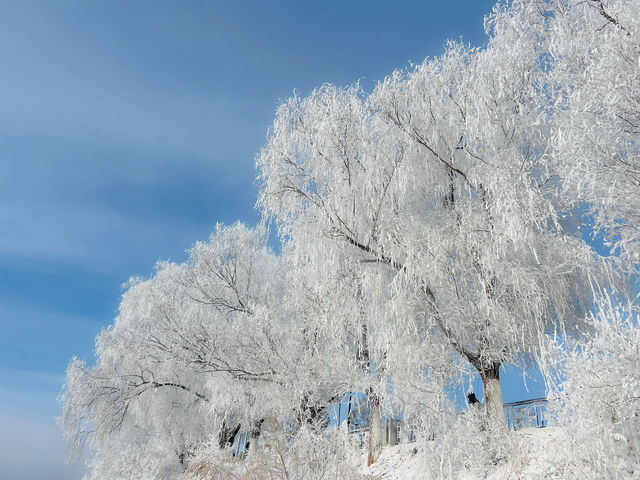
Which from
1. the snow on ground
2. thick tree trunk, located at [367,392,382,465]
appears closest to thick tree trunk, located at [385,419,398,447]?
thick tree trunk, located at [367,392,382,465]

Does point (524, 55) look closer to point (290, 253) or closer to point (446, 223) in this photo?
point (446, 223)

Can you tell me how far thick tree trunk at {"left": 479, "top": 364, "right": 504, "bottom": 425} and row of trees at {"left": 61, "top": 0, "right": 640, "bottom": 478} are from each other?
0.03 meters

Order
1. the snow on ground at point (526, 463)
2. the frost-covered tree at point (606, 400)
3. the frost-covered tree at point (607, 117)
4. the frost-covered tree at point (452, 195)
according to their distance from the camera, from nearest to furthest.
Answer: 1. the frost-covered tree at point (606, 400)
2. the frost-covered tree at point (607, 117)
3. the snow on ground at point (526, 463)
4. the frost-covered tree at point (452, 195)

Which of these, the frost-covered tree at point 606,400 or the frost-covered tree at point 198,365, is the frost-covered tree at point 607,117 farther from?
the frost-covered tree at point 198,365

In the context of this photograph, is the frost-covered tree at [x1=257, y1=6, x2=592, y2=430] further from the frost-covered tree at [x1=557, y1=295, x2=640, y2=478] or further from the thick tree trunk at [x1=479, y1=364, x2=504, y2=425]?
the frost-covered tree at [x1=557, y1=295, x2=640, y2=478]

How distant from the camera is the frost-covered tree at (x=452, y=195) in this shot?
9008mm

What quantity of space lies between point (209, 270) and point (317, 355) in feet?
16.8

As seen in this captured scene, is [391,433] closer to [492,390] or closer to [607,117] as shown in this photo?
[492,390]

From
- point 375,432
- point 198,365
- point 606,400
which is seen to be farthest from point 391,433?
point 606,400

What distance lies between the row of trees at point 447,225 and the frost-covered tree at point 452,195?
4 centimetres

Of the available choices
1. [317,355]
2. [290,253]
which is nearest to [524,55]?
[290,253]

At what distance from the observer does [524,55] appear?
9562 mm

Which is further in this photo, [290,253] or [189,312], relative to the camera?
[189,312]

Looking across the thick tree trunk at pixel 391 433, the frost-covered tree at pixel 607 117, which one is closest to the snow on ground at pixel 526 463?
the thick tree trunk at pixel 391 433
